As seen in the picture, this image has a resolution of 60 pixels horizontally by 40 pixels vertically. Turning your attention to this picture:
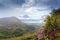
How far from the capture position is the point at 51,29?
477 centimetres

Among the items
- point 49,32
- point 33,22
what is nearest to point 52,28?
point 49,32

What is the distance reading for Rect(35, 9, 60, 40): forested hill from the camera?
4.75 meters

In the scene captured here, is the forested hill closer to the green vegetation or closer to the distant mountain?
the green vegetation

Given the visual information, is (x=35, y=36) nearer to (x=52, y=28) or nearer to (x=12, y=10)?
(x=52, y=28)

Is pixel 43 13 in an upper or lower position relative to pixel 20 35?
upper

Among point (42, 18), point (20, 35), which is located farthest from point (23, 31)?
point (42, 18)

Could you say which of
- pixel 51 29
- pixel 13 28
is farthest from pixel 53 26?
pixel 13 28

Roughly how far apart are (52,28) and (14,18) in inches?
30.0

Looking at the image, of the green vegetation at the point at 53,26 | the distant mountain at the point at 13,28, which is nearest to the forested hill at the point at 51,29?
the green vegetation at the point at 53,26

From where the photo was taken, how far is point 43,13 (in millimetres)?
4809

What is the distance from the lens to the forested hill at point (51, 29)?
4.75 metres

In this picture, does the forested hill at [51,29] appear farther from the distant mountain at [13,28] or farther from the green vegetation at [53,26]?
the distant mountain at [13,28]

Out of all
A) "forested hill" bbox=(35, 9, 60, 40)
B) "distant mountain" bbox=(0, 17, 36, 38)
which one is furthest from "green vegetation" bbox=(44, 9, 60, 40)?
"distant mountain" bbox=(0, 17, 36, 38)

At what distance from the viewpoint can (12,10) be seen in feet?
15.9
